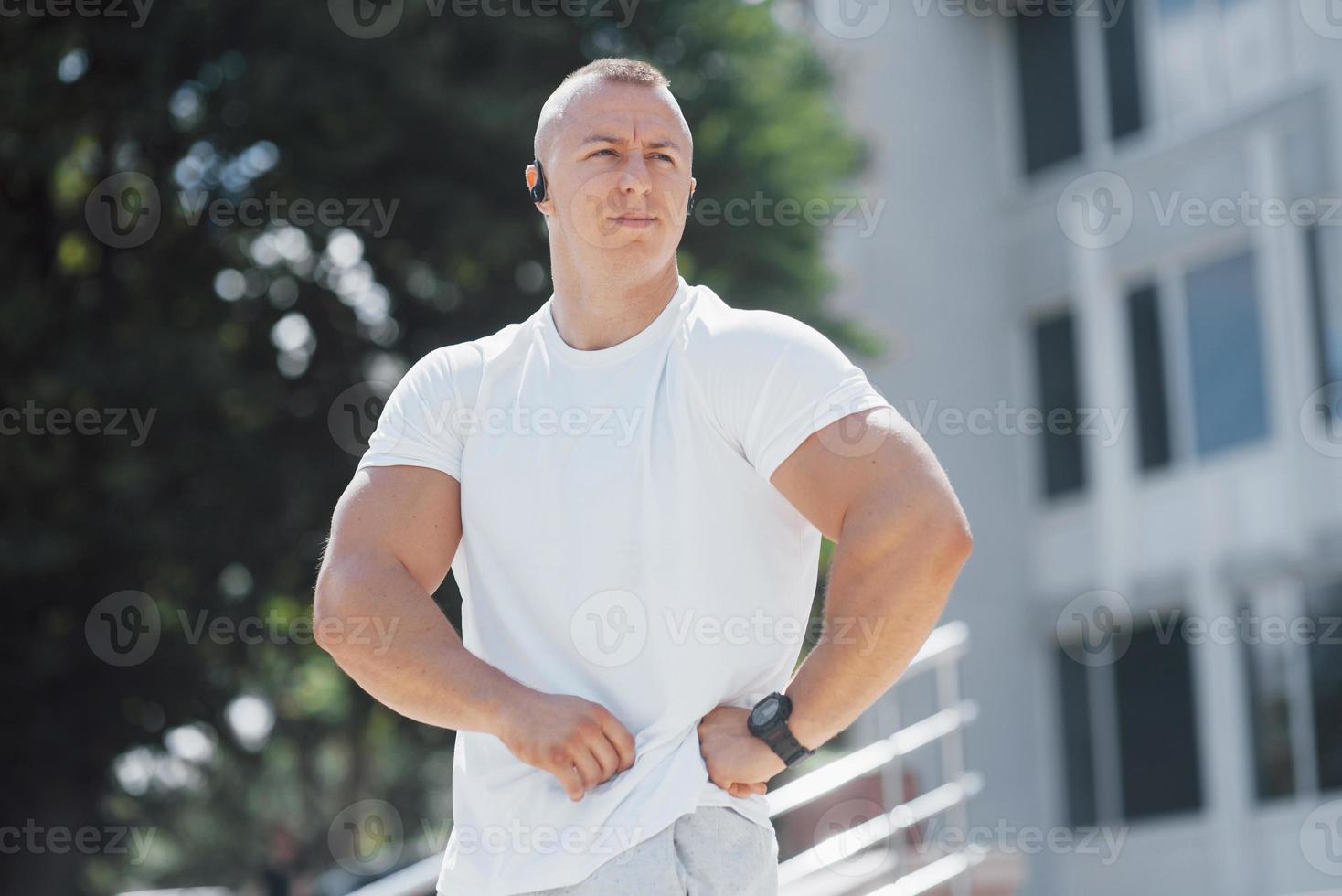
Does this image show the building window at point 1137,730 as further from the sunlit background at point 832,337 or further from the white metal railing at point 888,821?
the white metal railing at point 888,821

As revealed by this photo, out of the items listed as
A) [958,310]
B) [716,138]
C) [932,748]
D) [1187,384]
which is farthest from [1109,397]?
[716,138]

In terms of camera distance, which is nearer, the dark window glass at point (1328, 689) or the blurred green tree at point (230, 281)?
the blurred green tree at point (230, 281)

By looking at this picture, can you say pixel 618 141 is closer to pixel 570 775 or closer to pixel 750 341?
pixel 750 341

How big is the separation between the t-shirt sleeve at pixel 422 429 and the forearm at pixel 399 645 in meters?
0.17

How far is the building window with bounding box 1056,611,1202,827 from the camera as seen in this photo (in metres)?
14.5

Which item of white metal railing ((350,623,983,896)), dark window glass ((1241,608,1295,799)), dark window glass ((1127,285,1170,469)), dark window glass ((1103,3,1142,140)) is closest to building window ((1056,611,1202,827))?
dark window glass ((1241,608,1295,799))

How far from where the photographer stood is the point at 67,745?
34.0 feet

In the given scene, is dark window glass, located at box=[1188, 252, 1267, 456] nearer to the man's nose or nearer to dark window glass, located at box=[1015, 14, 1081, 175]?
dark window glass, located at box=[1015, 14, 1081, 175]

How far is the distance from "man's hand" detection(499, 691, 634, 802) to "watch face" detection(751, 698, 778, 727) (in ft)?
0.56

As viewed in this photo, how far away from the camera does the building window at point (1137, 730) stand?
14.5m

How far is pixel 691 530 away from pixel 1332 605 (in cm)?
1231

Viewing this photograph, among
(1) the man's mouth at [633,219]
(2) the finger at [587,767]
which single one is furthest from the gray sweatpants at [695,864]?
(1) the man's mouth at [633,219]

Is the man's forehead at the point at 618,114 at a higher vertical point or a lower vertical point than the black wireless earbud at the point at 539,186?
higher

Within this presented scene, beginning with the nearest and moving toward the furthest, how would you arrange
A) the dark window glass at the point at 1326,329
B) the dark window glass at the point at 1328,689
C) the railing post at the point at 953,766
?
the railing post at the point at 953,766, the dark window glass at the point at 1328,689, the dark window glass at the point at 1326,329
